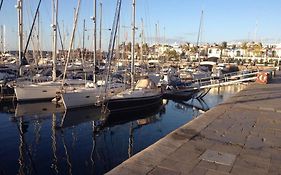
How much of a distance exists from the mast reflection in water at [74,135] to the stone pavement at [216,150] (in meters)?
4.20

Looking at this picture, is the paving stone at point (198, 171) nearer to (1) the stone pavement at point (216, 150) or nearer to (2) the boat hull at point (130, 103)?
(1) the stone pavement at point (216, 150)

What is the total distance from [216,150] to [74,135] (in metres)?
10.5

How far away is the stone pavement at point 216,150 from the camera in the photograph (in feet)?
21.1

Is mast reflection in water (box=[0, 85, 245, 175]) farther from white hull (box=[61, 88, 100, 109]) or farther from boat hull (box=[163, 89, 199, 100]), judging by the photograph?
boat hull (box=[163, 89, 199, 100])

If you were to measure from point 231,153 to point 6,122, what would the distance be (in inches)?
635

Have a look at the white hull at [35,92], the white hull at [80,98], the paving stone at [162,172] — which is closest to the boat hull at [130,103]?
the white hull at [80,98]

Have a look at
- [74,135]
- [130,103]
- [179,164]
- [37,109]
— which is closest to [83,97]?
[37,109]

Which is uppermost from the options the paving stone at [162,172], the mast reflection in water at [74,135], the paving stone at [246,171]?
the paving stone at [162,172]

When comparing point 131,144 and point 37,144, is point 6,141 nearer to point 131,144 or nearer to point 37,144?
point 37,144

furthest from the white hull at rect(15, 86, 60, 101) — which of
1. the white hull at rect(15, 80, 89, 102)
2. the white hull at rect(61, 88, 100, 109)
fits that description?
the white hull at rect(61, 88, 100, 109)

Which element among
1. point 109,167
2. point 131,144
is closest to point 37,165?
point 109,167

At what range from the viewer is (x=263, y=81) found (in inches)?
1147

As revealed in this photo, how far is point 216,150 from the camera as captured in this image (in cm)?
775

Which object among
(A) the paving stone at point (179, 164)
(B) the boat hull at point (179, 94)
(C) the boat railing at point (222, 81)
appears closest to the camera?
(A) the paving stone at point (179, 164)
